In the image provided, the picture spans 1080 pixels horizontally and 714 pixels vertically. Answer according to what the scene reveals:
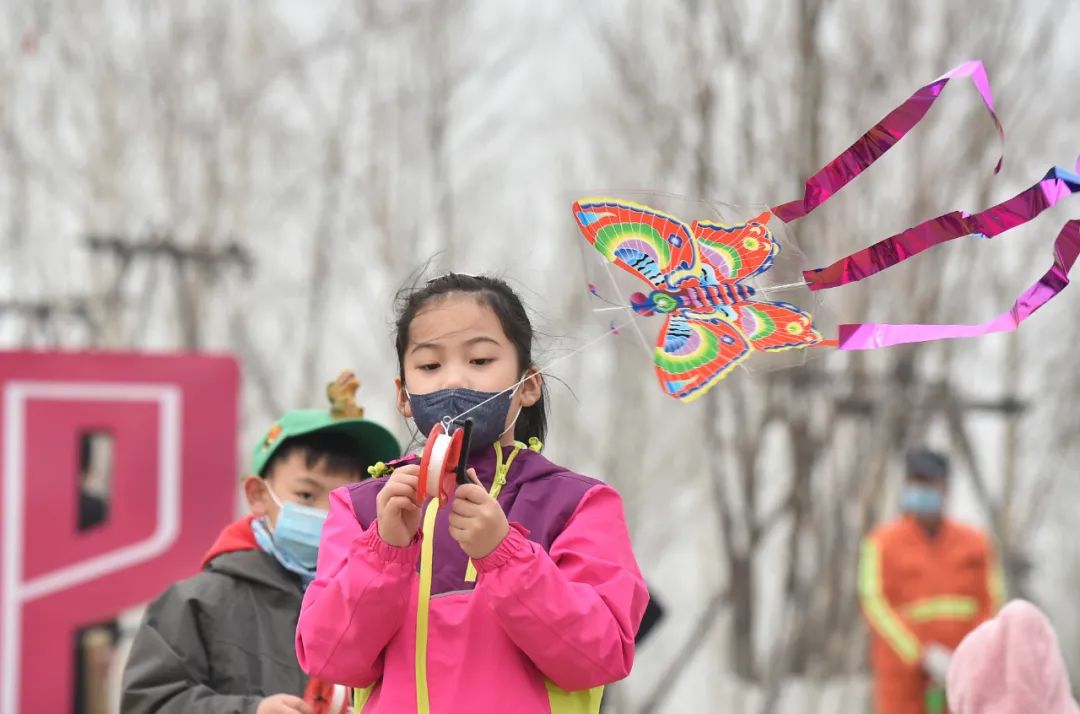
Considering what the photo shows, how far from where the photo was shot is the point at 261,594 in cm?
244

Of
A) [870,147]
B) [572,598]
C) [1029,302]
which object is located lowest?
[572,598]

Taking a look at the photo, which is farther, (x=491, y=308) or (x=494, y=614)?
(x=491, y=308)

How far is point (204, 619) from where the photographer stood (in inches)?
93.3

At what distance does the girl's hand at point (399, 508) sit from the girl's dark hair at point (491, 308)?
12.2 inches

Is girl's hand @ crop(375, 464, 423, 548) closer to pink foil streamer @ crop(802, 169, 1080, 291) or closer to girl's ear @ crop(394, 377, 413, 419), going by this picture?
girl's ear @ crop(394, 377, 413, 419)

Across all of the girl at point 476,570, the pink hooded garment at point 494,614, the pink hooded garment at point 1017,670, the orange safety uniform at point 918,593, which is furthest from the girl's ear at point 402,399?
the orange safety uniform at point 918,593

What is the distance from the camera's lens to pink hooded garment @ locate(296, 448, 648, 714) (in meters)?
1.51

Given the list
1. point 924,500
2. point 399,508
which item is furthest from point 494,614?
point 924,500

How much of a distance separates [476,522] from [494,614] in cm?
14

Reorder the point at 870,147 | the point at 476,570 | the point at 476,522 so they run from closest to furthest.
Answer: the point at 476,522, the point at 476,570, the point at 870,147

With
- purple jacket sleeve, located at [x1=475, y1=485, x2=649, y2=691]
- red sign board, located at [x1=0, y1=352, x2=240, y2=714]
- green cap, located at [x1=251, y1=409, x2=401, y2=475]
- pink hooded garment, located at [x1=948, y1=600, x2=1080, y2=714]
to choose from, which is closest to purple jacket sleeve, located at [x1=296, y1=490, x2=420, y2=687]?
purple jacket sleeve, located at [x1=475, y1=485, x2=649, y2=691]

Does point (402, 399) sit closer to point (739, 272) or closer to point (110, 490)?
point (739, 272)

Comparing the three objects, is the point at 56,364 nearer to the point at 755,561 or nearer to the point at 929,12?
the point at 755,561

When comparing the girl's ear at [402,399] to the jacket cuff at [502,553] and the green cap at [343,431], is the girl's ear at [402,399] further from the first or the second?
the green cap at [343,431]
